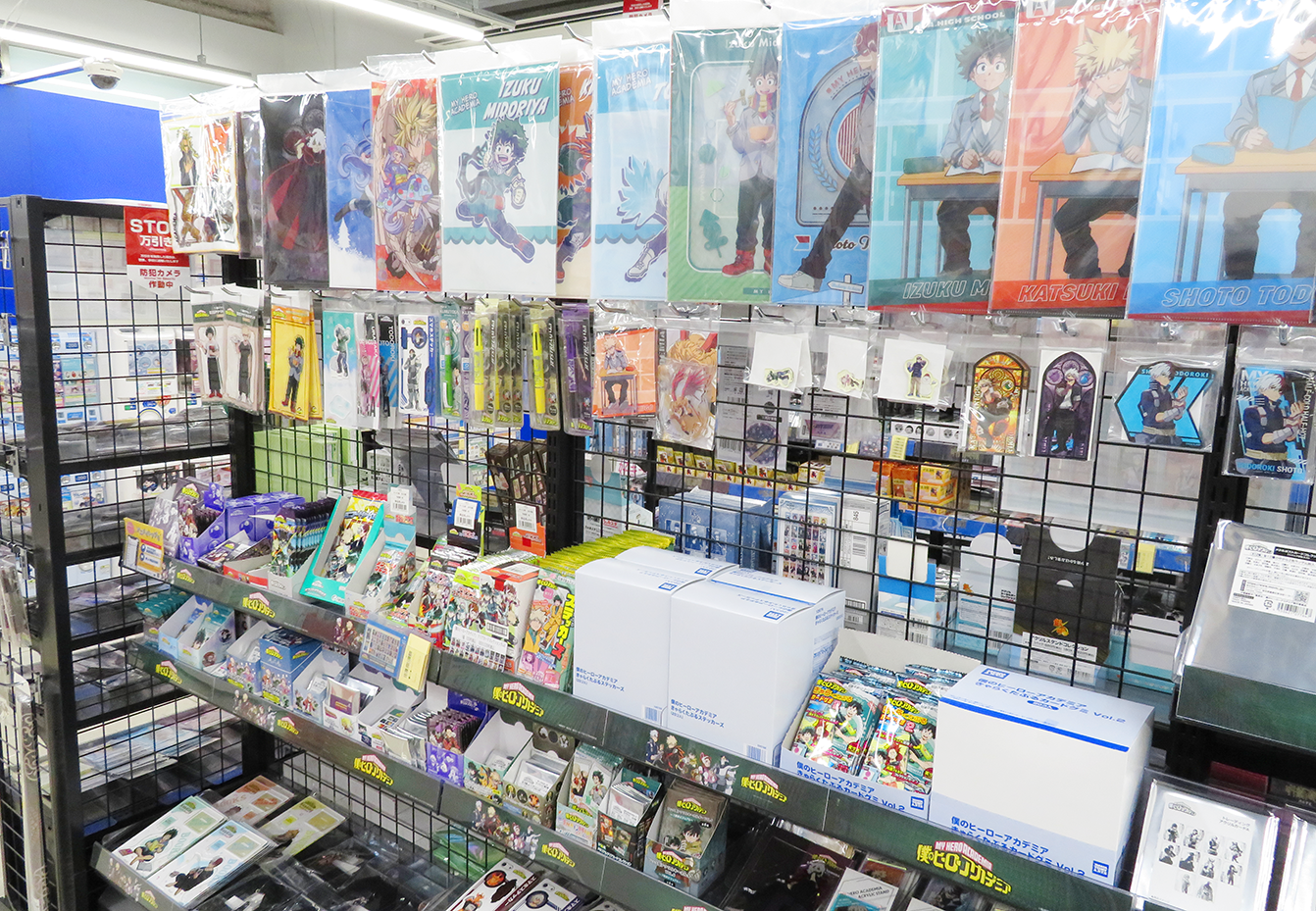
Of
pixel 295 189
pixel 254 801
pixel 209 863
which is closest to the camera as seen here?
pixel 295 189

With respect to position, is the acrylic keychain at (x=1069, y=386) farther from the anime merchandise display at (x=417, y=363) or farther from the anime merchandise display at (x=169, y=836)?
the anime merchandise display at (x=169, y=836)

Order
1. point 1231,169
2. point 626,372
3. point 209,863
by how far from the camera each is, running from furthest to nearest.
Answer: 1. point 209,863
2. point 626,372
3. point 1231,169

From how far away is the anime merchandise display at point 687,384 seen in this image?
1.61m

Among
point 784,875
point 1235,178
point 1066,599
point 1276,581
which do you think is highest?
point 1235,178

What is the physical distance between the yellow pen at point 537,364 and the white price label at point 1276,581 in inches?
48.5

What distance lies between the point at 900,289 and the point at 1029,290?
0.59 ft

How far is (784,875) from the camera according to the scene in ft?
5.54

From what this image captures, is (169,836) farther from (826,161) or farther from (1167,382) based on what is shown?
(1167,382)

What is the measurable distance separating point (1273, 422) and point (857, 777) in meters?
0.75

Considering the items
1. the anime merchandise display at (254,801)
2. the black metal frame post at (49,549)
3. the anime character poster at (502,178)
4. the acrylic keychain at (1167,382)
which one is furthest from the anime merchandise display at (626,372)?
the anime merchandise display at (254,801)

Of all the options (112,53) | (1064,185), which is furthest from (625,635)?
(112,53)

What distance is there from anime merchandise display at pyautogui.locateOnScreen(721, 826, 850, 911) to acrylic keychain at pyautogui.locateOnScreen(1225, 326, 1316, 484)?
3.38ft

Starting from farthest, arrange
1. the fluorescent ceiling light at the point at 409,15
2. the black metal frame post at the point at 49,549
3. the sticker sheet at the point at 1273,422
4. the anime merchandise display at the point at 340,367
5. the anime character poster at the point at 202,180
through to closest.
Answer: the fluorescent ceiling light at the point at 409,15, the black metal frame post at the point at 49,549, the anime character poster at the point at 202,180, the anime merchandise display at the point at 340,367, the sticker sheet at the point at 1273,422

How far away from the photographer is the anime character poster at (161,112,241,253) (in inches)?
86.9
